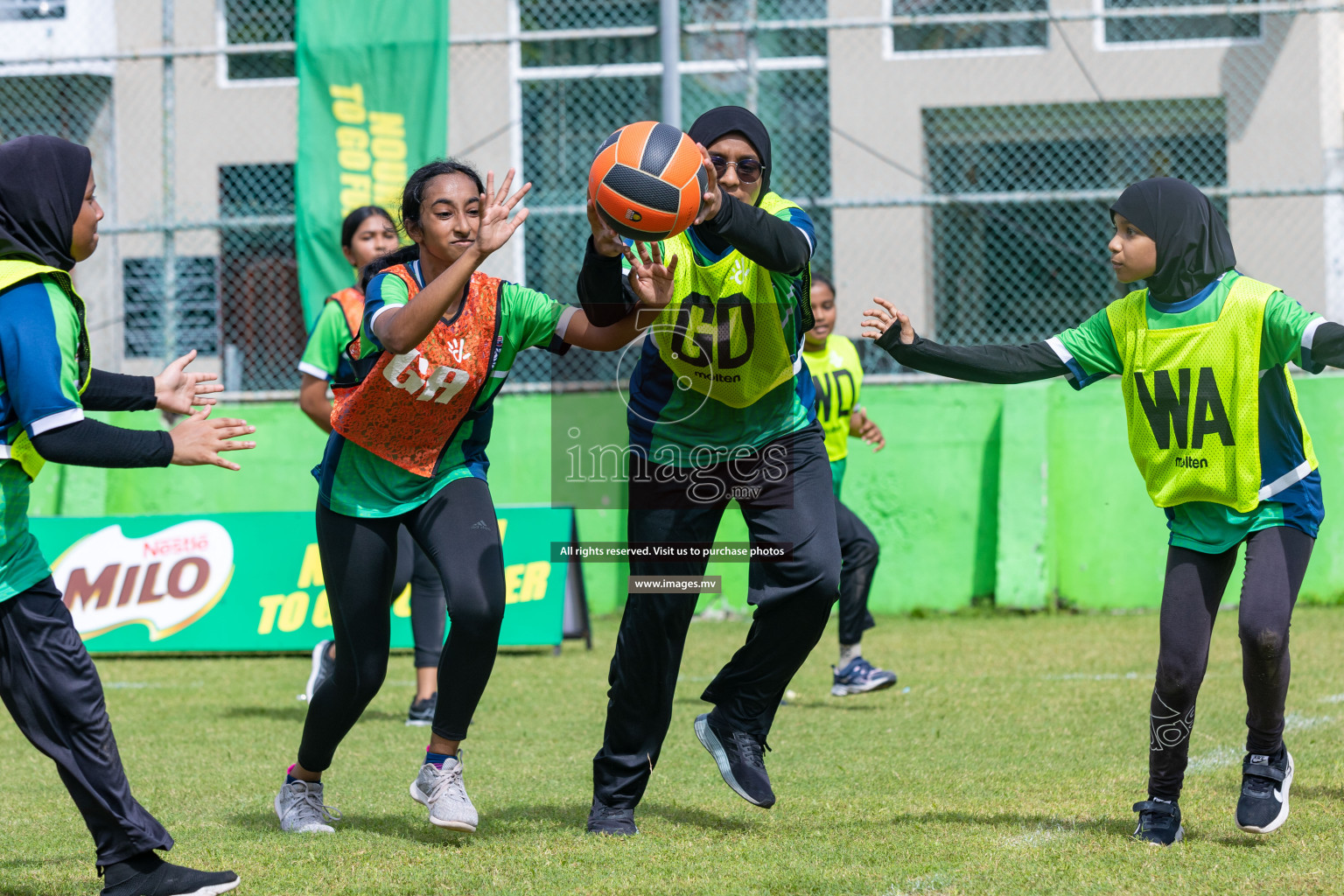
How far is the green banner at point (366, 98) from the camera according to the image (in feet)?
34.6

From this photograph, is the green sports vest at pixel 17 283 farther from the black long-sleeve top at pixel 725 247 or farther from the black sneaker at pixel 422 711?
the black sneaker at pixel 422 711

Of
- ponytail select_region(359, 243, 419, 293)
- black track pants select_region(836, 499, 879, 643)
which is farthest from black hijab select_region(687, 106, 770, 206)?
black track pants select_region(836, 499, 879, 643)

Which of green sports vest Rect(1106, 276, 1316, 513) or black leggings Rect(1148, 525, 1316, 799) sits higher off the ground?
green sports vest Rect(1106, 276, 1316, 513)

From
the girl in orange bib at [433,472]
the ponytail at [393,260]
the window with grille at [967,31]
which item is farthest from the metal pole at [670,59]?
the girl in orange bib at [433,472]

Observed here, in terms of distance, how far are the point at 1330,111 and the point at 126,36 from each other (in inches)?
514

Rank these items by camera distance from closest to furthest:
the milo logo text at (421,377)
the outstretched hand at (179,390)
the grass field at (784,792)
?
the outstretched hand at (179,390) → the grass field at (784,792) → the milo logo text at (421,377)

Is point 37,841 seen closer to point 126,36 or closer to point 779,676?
point 779,676

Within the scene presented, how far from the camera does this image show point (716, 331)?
4.39 metres

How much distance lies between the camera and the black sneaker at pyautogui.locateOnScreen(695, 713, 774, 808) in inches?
177

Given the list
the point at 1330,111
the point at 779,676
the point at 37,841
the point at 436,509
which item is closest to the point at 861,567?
the point at 779,676

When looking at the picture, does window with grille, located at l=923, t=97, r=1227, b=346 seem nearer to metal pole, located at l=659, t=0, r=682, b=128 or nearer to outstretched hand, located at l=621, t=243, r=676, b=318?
metal pole, located at l=659, t=0, r=682, b=128

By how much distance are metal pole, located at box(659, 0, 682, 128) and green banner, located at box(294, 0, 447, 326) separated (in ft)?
5.49

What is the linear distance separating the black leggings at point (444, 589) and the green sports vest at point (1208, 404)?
2.06 metres

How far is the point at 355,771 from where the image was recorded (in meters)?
5.68
